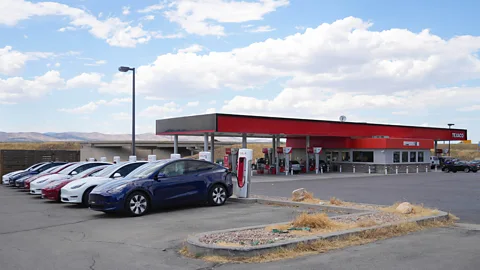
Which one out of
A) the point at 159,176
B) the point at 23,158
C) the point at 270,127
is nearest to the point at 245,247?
the point at 159,176

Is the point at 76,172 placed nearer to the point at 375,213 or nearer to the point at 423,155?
the point at 375,213

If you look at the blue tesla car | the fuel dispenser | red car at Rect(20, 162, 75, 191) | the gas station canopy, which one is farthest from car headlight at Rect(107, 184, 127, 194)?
the fuel dispenser

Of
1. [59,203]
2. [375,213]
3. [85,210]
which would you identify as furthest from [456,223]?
[59,203]

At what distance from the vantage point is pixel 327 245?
822 cm

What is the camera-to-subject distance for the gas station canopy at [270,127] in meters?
34.0

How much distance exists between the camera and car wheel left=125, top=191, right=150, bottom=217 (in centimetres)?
1280

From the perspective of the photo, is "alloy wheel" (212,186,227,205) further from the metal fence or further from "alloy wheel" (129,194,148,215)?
the metal fence

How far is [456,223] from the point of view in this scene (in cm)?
1107

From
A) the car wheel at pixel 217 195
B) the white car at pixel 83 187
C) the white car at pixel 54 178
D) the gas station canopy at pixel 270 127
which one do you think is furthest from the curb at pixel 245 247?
the gas station canopy at pixel 270 127

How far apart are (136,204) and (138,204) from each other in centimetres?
6

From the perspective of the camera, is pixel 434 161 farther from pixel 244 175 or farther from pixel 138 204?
pixel 138 204

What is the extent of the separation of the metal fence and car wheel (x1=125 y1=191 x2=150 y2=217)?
22906 millimetres

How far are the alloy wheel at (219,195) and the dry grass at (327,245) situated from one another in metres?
6.54

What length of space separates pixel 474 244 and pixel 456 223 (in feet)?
9.31
